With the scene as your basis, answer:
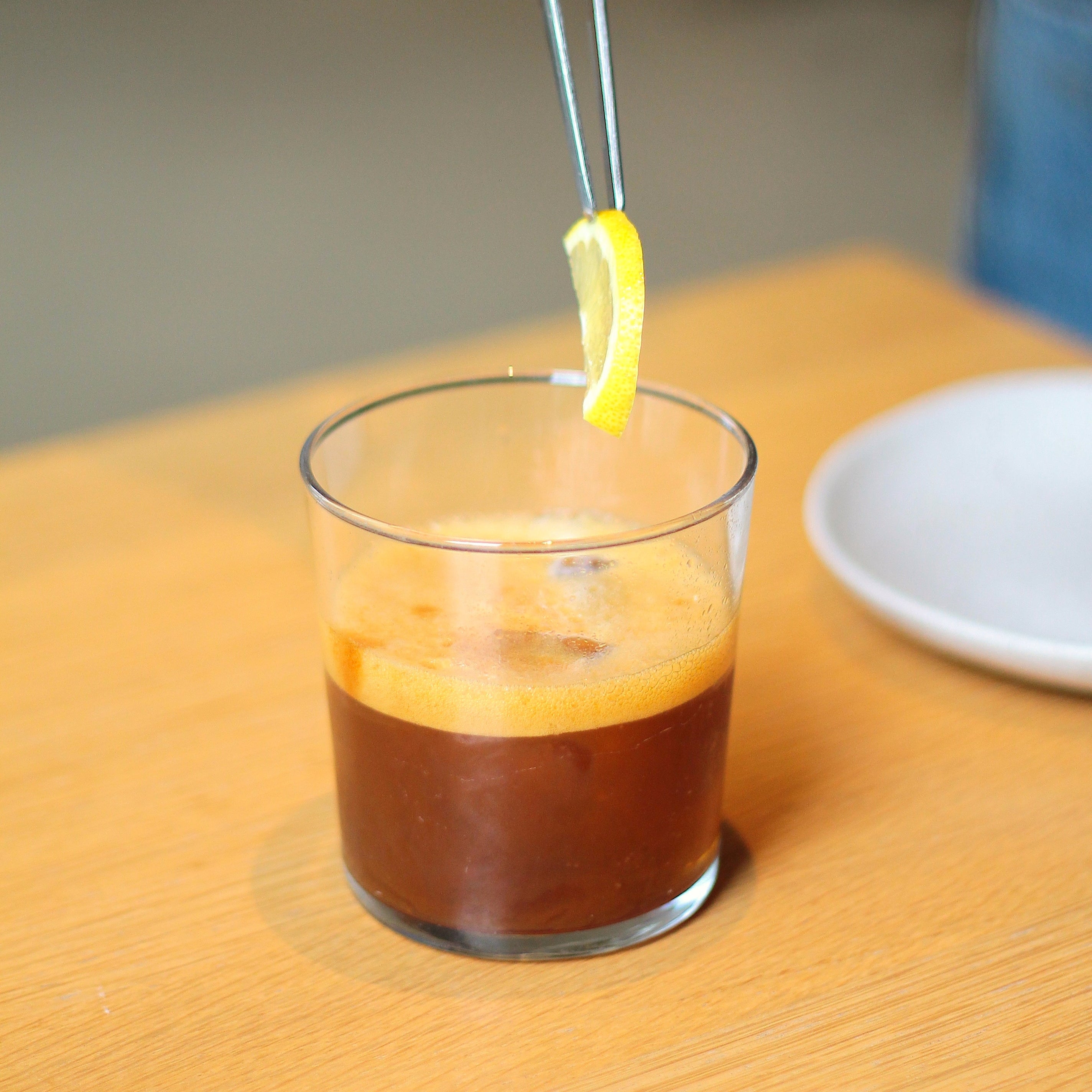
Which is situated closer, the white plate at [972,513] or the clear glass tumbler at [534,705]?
the clear glass tumbler at [534,705]

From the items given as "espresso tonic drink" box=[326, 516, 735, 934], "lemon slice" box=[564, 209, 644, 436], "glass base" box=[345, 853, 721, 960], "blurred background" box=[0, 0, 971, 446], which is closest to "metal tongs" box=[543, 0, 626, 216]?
"lemon slice" box=[564, 209, 644, 436]

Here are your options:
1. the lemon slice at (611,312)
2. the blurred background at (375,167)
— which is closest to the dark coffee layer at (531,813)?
the lemon slice at (611,312)

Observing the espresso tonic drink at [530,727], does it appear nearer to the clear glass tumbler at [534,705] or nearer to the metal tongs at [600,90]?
the clear glass tumbler at [534,705]

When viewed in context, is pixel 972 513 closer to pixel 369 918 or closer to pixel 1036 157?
pixel 369 918

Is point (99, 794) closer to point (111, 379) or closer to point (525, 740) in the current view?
point (525, 740)

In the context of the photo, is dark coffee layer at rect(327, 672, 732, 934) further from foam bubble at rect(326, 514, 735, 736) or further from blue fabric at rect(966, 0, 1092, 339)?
blue fabric at rect(966, 0, 1092, 339)

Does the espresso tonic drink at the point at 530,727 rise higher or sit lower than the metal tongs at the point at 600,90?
lower

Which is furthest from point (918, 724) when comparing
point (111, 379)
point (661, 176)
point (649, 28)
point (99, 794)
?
point (649, 28)
